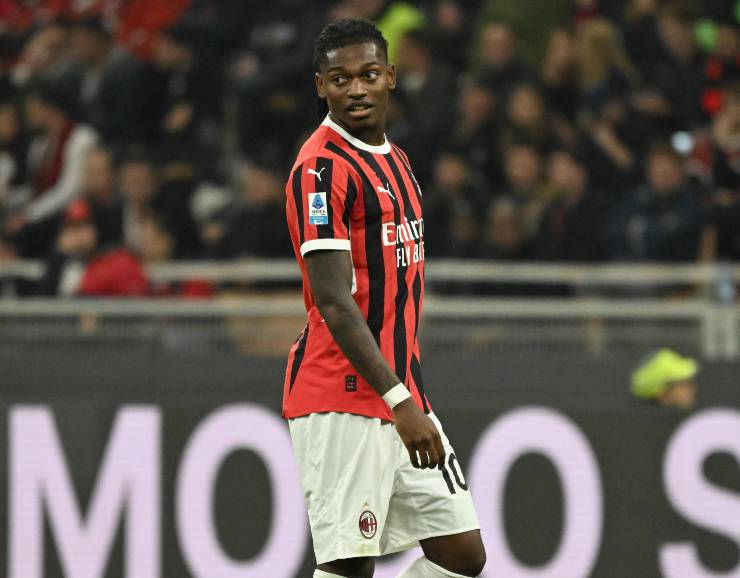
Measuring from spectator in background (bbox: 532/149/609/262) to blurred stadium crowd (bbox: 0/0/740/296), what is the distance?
0.4 inches

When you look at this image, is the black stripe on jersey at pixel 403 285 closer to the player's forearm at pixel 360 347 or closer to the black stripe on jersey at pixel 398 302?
the black stripe on jersey at pixel 398 302

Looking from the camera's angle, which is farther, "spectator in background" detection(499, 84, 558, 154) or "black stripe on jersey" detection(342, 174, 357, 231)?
"spectator in background" detection(499, 84, 558, 154)

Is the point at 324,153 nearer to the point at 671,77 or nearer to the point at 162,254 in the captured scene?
the point at 162,254

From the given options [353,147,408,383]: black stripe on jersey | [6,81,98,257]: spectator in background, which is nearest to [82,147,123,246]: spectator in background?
[6,81,98,257]: spectator in background

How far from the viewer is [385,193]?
4586 millimetres

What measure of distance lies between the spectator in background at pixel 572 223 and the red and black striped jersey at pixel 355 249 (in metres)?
4.58

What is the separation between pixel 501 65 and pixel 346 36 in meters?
5.81

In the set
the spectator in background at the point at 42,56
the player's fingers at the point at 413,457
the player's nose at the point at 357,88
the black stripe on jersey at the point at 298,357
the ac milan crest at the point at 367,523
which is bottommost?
the ac milan crest at the point at 367,523

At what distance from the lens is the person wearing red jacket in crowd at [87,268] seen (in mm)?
9234

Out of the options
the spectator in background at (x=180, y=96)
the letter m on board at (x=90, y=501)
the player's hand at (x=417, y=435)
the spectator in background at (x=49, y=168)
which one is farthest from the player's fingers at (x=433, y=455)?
the spectator in background at (x=180, y=96)

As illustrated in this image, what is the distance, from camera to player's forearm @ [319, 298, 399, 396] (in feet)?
14.3

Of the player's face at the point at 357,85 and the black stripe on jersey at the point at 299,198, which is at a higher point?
the player's face at the point at 357,85

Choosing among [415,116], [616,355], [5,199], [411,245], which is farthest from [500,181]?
[411,245]

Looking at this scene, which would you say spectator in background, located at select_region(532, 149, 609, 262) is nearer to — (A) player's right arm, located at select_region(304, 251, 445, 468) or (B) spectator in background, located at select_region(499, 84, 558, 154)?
(B) spectator in background, located at select_region(499, 84, 558, 154)
